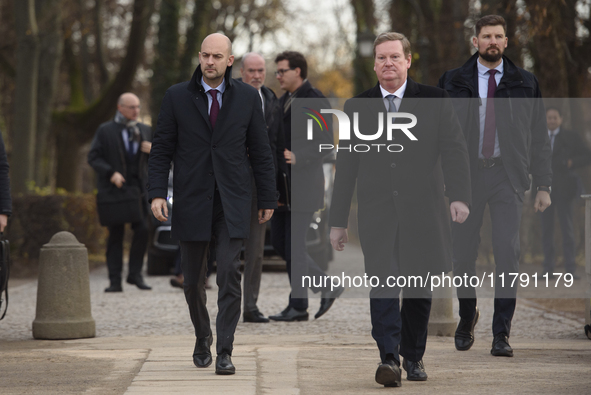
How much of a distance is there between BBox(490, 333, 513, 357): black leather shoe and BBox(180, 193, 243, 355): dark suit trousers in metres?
1.71

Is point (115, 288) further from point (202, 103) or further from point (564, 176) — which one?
→ point (564, 176)

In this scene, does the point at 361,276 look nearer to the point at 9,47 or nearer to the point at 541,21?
the point at 541,21

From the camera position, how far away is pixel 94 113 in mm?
19406

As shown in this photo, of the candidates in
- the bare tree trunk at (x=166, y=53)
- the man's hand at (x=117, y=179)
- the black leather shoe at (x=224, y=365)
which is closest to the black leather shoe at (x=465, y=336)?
the black leather shoe at (x=224, y=365)

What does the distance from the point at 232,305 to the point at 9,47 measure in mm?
16776

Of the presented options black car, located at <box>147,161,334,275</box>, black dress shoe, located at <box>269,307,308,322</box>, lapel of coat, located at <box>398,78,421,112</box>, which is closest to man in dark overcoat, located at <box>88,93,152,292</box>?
black car, located at <box>147,161,334,275</box>

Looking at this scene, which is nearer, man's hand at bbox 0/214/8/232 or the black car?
man's hand at bbox 0/214/8/232

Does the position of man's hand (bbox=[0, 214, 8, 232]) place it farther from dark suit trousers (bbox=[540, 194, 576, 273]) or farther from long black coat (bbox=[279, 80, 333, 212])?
dark suit trousers (bbox=[540, 194, 576, 273])

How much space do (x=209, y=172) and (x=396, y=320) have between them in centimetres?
139

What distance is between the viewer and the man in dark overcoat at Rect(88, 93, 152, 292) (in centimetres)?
1045

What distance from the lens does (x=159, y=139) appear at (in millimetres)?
5418

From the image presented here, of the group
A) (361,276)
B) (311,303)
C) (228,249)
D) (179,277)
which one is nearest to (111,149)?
(179,277)

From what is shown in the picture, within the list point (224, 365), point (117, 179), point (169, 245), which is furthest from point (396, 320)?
point (169, 245)

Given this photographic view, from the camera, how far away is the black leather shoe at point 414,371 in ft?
16.5
